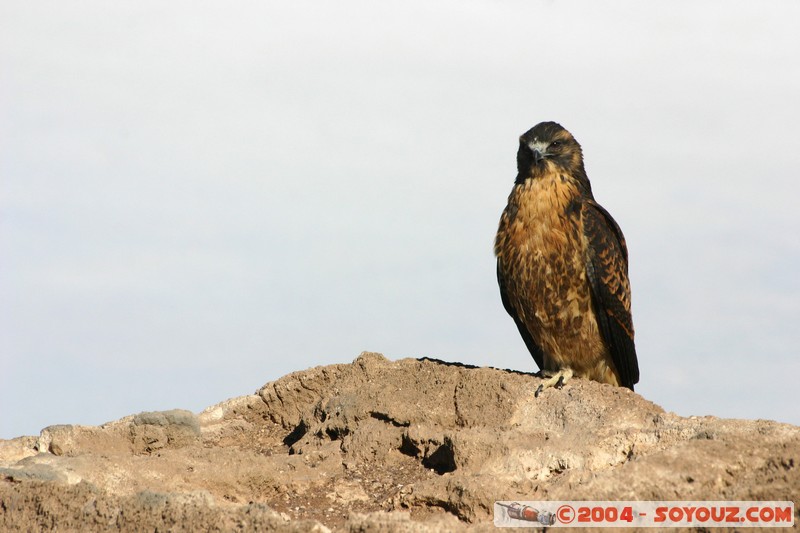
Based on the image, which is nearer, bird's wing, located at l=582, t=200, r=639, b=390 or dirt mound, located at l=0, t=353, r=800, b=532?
dirt mound, located at l=0, t=353, r=800, b=532

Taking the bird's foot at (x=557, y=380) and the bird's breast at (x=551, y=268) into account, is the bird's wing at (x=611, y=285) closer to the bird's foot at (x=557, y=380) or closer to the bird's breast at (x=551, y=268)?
the bird's breast at (x=551, y=268)

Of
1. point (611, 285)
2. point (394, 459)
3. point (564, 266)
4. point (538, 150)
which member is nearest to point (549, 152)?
point (538, 150)

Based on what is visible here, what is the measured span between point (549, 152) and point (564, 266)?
3.60ft

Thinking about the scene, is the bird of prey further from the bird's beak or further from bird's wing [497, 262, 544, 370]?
bird's wing [497, 262, 544, 370]

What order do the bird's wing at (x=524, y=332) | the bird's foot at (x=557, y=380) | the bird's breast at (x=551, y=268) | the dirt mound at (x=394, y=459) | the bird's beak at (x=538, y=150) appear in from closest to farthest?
the dirt mound at (x=394, y=459) → the bird's foot at (x=557, y=380) → the bird's breast at (x=551, y=268) → the bird's beak at (x=538, y=150) → the bird's wing at (x=524, y=332)

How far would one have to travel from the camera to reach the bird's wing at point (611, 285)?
322 inches

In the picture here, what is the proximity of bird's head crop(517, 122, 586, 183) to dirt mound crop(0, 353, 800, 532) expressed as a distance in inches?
78.4

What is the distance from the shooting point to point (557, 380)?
796 centimetres

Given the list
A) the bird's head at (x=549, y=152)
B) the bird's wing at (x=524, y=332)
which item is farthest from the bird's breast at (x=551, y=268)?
the bird's wing at (x=524, y=332)

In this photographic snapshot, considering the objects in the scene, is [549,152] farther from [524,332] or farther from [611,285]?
[524,332]

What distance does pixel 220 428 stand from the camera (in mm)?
8672

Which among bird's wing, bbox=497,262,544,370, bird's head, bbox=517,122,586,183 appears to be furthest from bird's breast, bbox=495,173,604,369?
bird's wing, bbox=497,262,544,370

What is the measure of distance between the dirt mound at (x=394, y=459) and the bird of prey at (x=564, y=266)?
78cm

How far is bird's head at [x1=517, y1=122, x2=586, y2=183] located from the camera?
330 inches
